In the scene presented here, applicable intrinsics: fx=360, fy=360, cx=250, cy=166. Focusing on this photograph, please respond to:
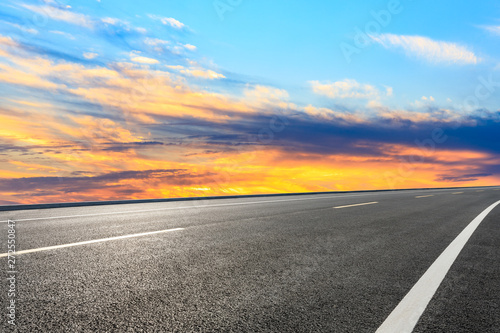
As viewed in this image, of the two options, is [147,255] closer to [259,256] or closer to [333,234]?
[259,256]

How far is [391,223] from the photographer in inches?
339

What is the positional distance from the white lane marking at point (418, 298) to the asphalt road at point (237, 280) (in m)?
0.06

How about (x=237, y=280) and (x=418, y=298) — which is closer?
(x=418, y=298)

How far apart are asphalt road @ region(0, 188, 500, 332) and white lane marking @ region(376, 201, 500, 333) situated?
57 millimetres

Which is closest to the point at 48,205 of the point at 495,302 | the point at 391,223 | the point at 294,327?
the point at 391,223

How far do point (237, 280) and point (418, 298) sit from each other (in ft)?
5.72

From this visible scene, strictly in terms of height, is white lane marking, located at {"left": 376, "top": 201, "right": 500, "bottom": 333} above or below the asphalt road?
below

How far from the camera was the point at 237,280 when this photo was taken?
147 inches

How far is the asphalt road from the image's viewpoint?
2752 mm

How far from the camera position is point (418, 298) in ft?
11.0

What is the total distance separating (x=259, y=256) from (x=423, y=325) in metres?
2.39

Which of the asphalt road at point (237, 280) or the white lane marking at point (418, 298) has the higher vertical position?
the asphalt road at point (237, 280)

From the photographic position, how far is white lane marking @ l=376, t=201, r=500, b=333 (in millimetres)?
2730

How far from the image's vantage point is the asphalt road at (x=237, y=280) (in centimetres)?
275
